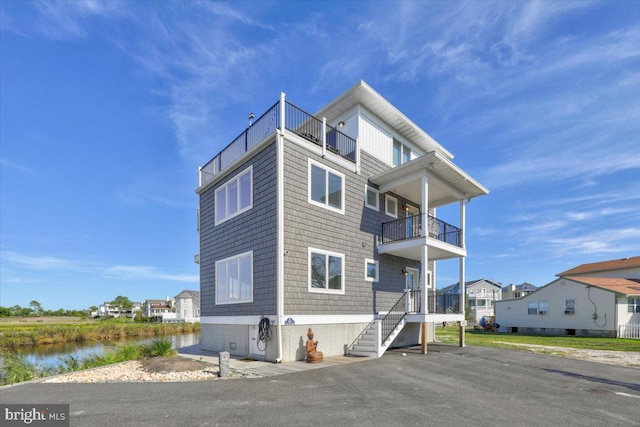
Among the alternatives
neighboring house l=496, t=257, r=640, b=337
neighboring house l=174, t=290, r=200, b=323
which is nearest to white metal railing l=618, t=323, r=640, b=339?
neighboring house l=496, t=257, r=640, b=337

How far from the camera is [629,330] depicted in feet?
74.8

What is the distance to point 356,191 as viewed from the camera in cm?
1345

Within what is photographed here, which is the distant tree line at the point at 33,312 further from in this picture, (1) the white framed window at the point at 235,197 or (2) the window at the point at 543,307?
(2) the window at the point at 543,307

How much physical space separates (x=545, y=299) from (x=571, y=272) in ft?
37.1

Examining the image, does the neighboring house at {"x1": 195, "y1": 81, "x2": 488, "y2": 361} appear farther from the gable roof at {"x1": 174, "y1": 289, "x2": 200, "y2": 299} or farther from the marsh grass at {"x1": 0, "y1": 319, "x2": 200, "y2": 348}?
the gable roof at {"x1": 174, "y1": 289, "x2": 200, "y2": 299}

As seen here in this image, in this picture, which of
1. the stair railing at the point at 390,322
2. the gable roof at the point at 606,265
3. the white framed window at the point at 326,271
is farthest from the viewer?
the gable roof at the point at 606,265

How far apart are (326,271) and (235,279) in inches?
138

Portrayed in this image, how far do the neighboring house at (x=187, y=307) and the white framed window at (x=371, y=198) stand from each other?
52.9 m

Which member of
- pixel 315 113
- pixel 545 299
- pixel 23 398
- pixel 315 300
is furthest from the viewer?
pixel 545 299

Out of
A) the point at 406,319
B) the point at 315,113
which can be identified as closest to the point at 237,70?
the point at 315,113

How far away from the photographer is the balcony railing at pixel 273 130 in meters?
11.6

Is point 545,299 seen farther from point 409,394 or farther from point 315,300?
point 409,394

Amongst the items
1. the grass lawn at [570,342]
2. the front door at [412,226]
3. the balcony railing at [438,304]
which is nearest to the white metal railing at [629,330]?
the grass lawn at [570,342]

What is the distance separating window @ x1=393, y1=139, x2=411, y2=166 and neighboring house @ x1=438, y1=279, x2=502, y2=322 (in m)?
37.3
